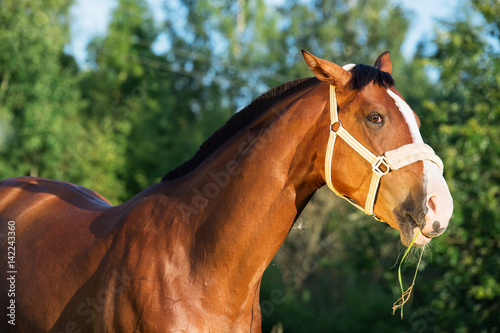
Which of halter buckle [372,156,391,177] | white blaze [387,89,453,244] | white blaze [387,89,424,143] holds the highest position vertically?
white blaze [387,89,424,143]

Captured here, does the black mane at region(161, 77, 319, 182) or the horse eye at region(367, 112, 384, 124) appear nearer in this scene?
the horse eye at region(367, 112, 384, 124)

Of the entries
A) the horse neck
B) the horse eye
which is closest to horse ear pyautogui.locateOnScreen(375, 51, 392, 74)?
the horse neck

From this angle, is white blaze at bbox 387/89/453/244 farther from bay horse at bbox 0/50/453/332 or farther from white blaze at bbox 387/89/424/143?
white blaze at bbox 387/89/424/143

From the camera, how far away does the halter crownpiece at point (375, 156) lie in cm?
246

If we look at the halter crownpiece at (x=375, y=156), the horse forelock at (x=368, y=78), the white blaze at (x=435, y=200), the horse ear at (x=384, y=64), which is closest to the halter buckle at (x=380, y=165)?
the halter crownpiece at (x=375, y=156)

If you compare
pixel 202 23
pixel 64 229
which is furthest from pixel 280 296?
pixel 202 23

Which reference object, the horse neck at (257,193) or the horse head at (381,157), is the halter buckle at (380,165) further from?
the horse neck at (257,193)

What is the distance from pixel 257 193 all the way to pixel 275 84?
19610mm

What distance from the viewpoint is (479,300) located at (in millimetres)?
7805

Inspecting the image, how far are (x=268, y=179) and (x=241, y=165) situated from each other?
18cm

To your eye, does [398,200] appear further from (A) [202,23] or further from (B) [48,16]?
(A) [202,23]

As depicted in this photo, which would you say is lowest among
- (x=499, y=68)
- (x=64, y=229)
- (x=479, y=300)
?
(x=479, y=300)

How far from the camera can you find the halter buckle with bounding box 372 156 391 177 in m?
2.52

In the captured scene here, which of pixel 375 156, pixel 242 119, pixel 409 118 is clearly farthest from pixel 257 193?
pixel 409 118
